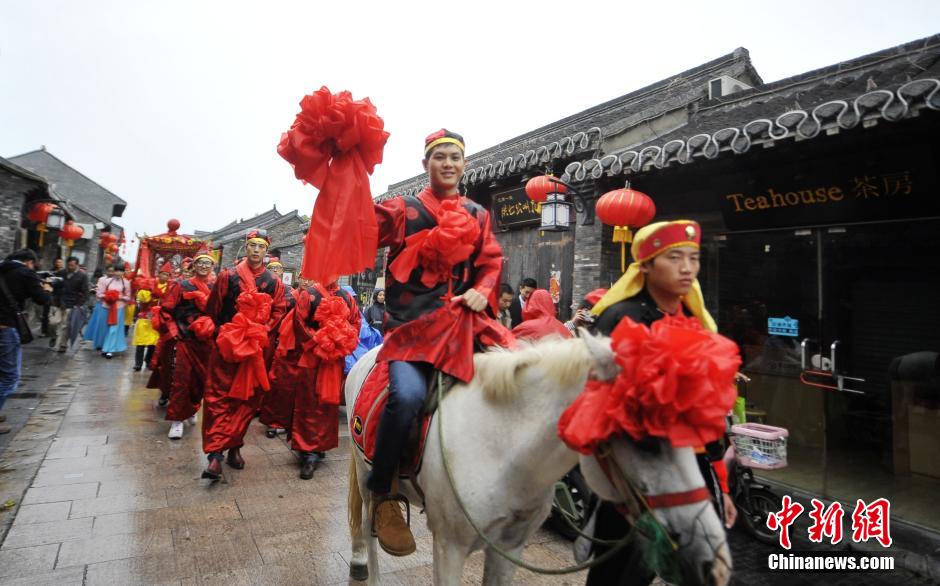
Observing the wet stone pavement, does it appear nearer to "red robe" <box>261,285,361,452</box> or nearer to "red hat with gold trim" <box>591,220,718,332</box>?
"red robe" <box>261,285,361,452</box>

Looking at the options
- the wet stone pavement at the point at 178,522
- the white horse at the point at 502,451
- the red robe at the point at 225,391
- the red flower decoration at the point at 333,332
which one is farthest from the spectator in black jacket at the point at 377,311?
the white horse at the point at 502,451

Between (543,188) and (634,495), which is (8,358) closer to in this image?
(634,495)

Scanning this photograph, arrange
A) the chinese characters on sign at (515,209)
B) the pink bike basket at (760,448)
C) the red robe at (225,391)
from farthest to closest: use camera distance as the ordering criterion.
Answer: the chinese characters on sign at (515,209), the red robe at (225,391), the pink bike basket at (760,448)

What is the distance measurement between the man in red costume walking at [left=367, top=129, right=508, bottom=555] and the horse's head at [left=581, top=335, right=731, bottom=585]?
0.84 meters

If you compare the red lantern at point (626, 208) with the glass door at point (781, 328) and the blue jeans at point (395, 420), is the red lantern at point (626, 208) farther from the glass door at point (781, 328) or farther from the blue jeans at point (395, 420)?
the blue jeans at point (395, 420)

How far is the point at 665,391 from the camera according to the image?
133 centimetres

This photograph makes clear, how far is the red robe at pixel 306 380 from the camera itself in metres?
5.45

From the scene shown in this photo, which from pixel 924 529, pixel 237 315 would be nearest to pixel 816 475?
pixel 924 529

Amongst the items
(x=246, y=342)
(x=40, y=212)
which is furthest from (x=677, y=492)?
(x=40, y=212)

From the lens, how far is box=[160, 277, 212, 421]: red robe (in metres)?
6.14

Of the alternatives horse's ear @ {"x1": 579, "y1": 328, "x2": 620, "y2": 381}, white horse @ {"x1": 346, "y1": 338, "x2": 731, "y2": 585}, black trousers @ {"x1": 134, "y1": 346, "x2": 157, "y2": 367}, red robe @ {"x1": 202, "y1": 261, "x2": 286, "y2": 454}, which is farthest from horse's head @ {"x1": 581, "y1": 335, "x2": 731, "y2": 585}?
black trousers @ {"x1": 134, "y1": 346, "x2": 157, "y2": 367}

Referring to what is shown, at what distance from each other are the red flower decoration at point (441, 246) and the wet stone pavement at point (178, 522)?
219 cm

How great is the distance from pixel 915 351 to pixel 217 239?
43704 millimetres

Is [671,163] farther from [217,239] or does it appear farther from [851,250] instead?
[217,239]
